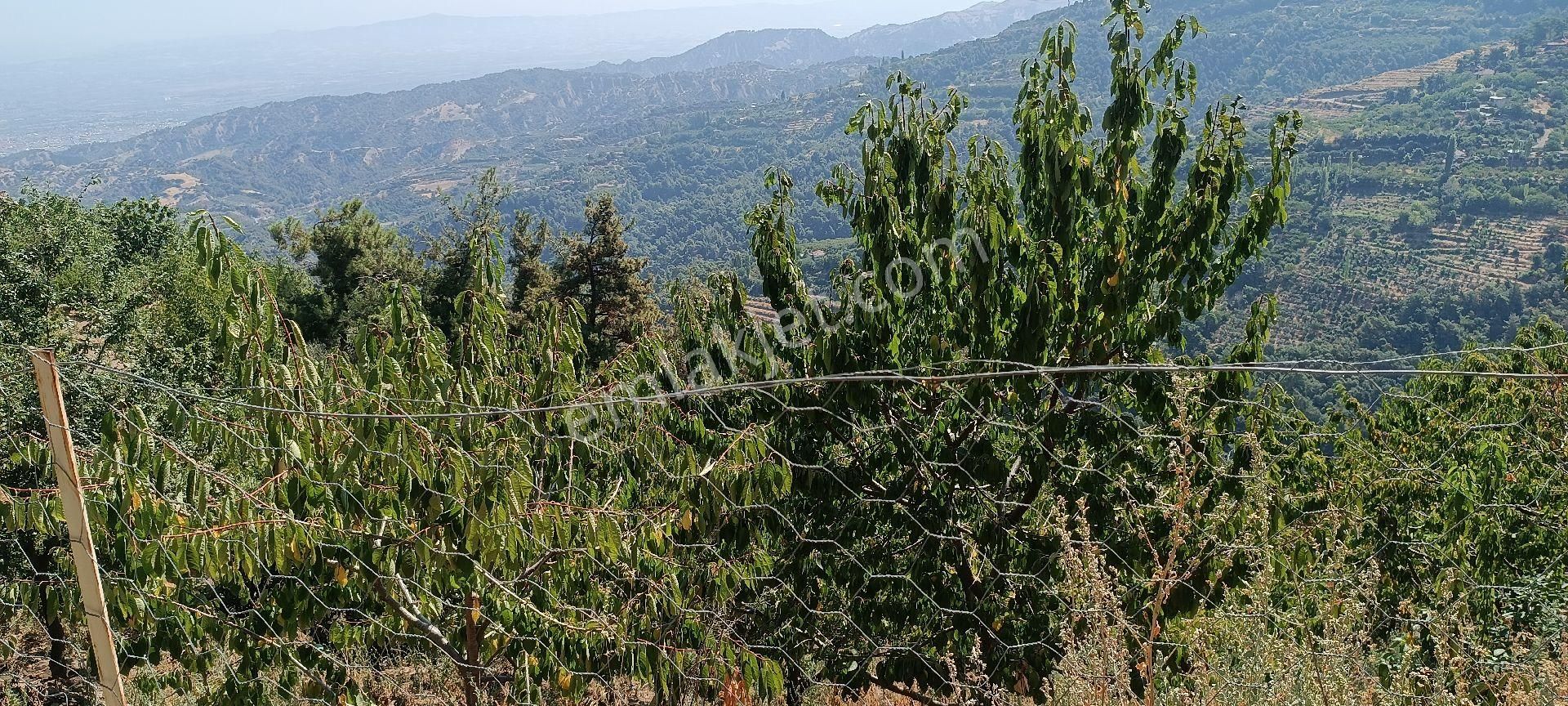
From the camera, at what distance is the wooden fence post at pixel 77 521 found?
1.98m

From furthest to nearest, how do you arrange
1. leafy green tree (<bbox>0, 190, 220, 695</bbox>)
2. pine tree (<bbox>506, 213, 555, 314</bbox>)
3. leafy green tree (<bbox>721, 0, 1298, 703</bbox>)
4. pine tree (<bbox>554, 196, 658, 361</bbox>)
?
pine tree (<bbox>506, 213, 555, 314</bbox>)
pine tree (<bbox>554, 196, 658, 361</bbox>)
leafy green tree (<bbox>721, 0, 1298, 703</bbox>)
leafy green tree (<bbox>0, 190, 220, 695</bbox>)

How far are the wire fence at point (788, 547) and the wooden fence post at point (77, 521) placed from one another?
0.12 feet

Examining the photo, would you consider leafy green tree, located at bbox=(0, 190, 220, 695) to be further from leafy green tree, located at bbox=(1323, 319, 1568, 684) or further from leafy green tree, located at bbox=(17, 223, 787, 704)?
leafy green tree, located at bbox=(1323, 319, 1568, 684)

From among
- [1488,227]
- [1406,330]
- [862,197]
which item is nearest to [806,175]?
[1488,227]

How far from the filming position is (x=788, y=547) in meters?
3.44

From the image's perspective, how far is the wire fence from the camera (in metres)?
2.34

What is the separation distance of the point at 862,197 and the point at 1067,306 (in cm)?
88

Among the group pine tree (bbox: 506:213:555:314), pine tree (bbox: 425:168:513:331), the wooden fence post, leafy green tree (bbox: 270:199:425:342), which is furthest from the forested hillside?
leafy green tree (bbox: 270:199:425:342)

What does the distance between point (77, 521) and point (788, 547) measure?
2.09m

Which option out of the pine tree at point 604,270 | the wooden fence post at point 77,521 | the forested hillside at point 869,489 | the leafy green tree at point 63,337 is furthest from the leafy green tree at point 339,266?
the wooden fence post at point 77,521

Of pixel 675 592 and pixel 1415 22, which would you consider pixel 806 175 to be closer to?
pixel 1415 22

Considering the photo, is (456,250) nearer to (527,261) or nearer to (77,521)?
(527,261)

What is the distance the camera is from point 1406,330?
58.5 metres

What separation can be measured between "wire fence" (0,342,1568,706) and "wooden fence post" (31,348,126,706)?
37mm
